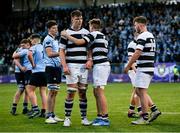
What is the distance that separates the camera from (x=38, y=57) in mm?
14219

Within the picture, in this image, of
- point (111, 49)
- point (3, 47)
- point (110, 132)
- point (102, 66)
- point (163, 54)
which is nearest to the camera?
point (110, 132)

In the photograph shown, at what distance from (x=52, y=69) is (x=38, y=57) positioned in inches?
60.4

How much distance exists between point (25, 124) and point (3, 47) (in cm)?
3507

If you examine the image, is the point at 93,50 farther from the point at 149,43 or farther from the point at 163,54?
the point at 163,54

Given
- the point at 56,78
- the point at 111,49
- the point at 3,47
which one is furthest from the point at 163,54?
the point at 56,78

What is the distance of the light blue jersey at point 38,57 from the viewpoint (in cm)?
1411

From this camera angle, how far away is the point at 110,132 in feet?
34.8

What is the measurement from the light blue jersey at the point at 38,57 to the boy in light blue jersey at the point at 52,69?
3.92 ft

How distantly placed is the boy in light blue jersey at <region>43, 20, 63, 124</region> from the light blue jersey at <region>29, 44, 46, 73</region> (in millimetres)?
1196

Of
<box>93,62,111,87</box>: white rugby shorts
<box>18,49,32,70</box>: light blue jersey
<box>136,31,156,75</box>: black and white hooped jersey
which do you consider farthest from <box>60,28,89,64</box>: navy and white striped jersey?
<box>18,49,32,70</box>: light blue jersey

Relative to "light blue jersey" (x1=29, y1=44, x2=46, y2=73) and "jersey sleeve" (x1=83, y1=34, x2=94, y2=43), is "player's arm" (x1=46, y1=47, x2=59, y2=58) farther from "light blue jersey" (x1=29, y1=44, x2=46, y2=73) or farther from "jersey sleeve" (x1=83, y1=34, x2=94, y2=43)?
"light blue jersey" (x1=29, y1=44, x2=46, y2=73)

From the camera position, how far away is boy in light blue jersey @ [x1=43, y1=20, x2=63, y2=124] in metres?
12.5

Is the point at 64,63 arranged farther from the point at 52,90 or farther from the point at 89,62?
the point at 52,90

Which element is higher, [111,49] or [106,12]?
[106,12]
